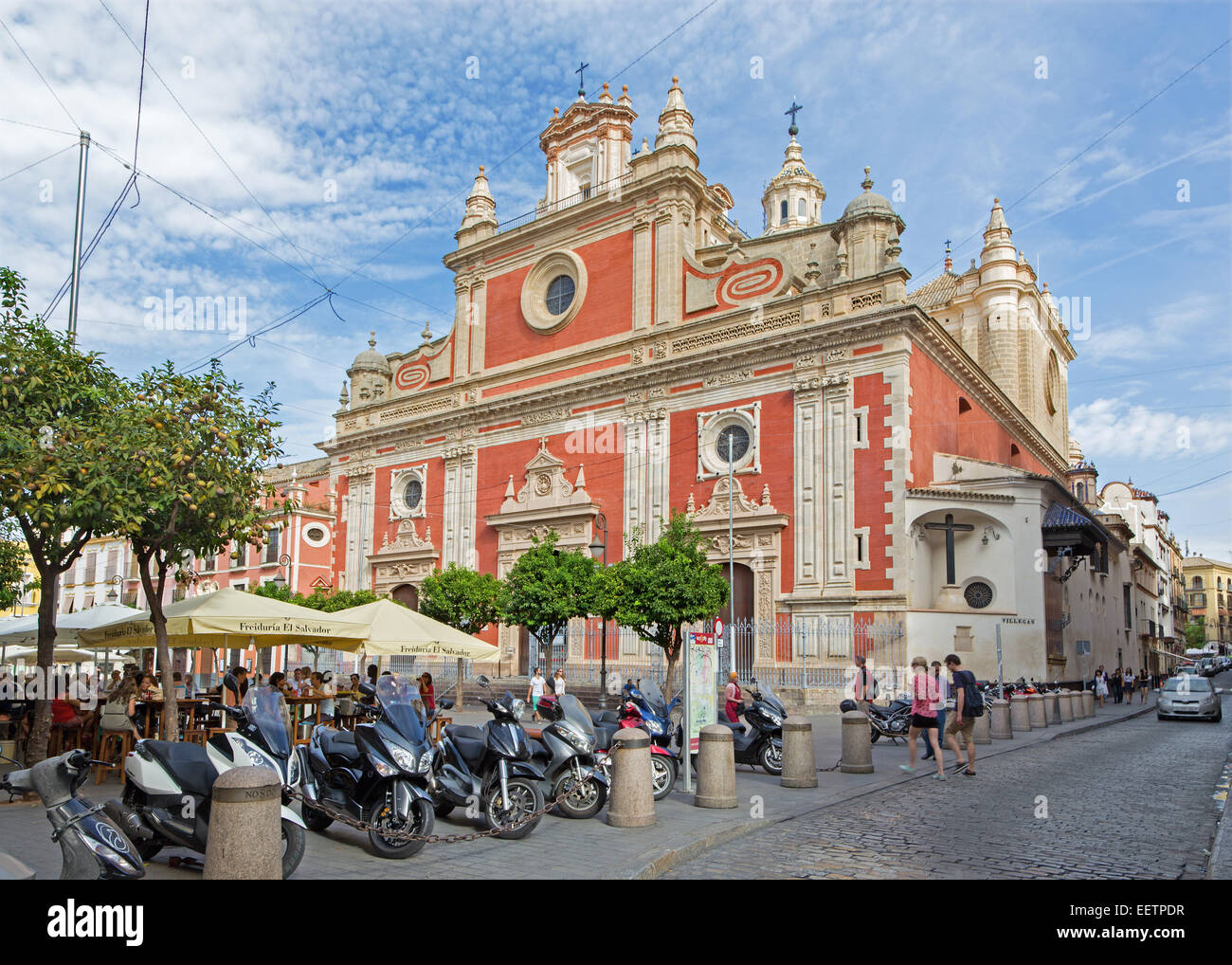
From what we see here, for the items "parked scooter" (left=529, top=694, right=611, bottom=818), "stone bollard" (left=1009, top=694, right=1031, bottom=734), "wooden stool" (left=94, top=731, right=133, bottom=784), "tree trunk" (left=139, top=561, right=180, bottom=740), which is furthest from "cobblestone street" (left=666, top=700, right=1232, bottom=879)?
"wooden stool" (left=94, top=731, right=133, bottom=784)

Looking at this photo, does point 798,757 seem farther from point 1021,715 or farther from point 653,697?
point 1021,715

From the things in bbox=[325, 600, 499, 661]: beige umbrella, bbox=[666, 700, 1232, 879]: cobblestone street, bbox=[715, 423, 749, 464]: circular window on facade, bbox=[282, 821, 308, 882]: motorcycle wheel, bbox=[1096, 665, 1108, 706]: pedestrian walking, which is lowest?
bbox=[1096, 665, 1108, 706]: pedestrian walking

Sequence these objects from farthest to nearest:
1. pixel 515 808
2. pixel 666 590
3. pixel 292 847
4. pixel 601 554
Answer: pixel 601 554
pixel 666 590
pixel 515 808
pixel 292 847

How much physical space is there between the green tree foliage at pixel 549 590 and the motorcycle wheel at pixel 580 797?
14305 mm

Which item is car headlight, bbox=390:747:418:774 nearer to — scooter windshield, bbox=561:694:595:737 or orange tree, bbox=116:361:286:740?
scooter windshield, bbox=561:694:595:737

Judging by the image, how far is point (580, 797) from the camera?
8789 mm

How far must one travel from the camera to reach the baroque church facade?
24.5 m

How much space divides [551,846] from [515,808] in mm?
496

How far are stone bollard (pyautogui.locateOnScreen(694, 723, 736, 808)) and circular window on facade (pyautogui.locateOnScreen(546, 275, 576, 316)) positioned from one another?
77.5 feet

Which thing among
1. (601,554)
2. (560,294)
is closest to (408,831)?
(601,554)

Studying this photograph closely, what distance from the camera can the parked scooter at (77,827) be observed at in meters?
5.08

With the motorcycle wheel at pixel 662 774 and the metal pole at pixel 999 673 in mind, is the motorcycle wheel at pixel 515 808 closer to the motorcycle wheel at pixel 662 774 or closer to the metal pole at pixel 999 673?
Answer: the motorcycle wheel at pixel 662 774

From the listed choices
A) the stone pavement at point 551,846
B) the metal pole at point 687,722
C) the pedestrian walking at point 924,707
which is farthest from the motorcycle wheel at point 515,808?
the pedestrian walking at point 924,707
